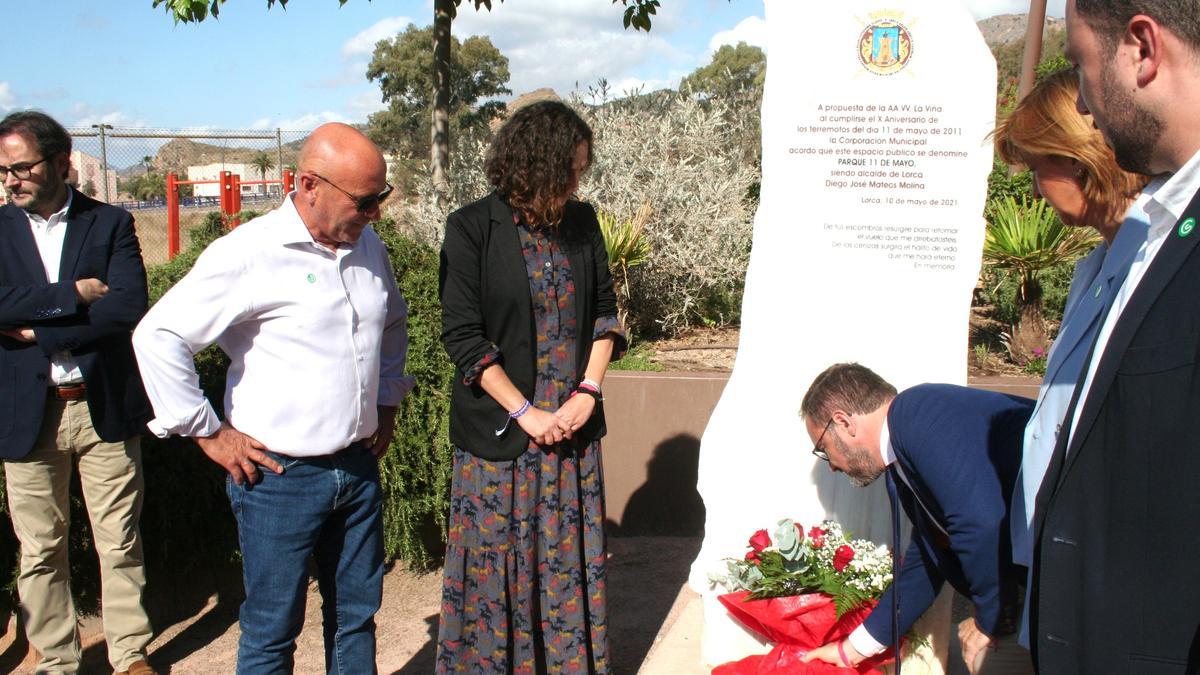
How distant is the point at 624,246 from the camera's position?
6.32 metres

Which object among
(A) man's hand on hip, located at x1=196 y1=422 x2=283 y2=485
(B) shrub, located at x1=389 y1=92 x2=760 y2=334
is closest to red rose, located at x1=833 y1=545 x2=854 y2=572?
(A) man's hand on hip, located at x1=196 y1=422 x2=283 y2=485

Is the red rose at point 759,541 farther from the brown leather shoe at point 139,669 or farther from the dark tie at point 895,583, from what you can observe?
the brown leather shoe at point 139,669

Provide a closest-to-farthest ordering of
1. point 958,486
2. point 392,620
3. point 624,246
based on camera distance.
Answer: point 958,486 → point 392,620 → point 624,246

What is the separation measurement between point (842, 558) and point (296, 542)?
5.73ft

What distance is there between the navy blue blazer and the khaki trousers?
280 cm

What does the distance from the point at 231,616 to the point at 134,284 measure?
1.78 metres

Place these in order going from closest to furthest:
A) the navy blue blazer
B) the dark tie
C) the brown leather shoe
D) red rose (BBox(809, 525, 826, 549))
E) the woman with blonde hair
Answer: the woman with blonde hair, the navy blue blazer, the dark tie, red rose (BBox(809, 525, 826, 549)), the brown leather shoe

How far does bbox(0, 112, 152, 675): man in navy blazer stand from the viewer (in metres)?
3.38

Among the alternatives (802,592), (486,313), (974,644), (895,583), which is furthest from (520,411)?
(974,644)

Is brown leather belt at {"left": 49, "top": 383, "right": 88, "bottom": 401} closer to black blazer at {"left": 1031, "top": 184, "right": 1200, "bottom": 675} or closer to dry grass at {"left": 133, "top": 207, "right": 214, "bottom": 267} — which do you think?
black blazer at {"left": 1031, "top": 184, "right": 1200, "bottom": 675}

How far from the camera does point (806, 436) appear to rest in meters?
3.58

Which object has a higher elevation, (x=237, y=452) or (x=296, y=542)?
(x=237, y=452)

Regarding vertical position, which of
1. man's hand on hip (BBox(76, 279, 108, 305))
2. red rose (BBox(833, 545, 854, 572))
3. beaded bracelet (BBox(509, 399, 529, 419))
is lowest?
red rose (BBox(833, 545, 854, 572))

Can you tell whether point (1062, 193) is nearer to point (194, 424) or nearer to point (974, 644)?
point (974, 644)
